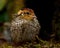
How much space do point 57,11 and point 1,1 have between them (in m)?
2.45

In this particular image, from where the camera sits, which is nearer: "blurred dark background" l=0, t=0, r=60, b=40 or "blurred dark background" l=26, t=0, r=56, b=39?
"blurred dark background" l=0, t=0, r=60, b=40

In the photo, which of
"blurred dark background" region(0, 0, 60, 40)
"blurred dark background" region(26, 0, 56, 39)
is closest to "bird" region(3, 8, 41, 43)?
"blurred dark background" region(0, 0, 60, 40)

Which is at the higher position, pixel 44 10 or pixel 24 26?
pixel 44 10

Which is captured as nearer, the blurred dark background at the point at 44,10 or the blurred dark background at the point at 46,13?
the blurred dark background at the point at 46,13

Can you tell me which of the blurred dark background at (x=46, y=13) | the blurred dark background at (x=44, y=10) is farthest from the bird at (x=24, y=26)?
the blurred dark background at (x=44, y=10)

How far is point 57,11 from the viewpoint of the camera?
704 centimetres

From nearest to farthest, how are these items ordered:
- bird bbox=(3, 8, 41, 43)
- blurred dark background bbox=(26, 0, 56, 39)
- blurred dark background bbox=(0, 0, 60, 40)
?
bird bbox=(3, 8, 41, 43)
blurred dark background bbox=(0, 0, 60, 40)
blurred dark background bbox=(26, 0, 56, 39)

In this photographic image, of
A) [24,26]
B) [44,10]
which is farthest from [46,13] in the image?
[24,26]

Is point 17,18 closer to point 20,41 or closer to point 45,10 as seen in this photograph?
point 20,41

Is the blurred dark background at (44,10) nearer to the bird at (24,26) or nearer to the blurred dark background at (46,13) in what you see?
the blurred dark background at (46,13)

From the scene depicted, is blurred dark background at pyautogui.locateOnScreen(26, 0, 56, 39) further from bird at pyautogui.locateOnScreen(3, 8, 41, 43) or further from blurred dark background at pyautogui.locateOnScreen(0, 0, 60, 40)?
bird at pyautogui.locateOnScreen(3, 8, 41, 43)

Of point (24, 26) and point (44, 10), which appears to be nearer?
point (24, 26)

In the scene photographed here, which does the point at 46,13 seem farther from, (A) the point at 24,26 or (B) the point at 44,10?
(A) the point at 24,26

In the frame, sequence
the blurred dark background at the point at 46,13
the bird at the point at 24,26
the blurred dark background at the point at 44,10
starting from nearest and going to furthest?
the bird at the point at 24,26 → the blurred dark background at the point at 46,13 → the blurred dark background at the point at 44,10
